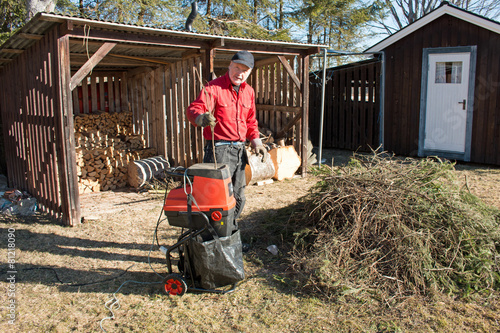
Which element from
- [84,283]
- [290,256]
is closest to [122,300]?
[84,283]

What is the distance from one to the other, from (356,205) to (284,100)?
→ 5.55 m

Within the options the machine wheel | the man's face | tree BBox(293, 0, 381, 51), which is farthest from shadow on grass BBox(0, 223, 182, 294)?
tree BBox(293, 0, 381, 51)

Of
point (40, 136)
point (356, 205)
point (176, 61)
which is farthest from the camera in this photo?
point (176, 61)

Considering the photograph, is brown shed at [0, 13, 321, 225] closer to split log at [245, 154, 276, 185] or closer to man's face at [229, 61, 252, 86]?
man's face at [229, 61, 252, 86]

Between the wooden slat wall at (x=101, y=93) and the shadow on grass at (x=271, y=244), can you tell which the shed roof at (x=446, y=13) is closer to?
the wooden slat wall at (x=101, y=93)

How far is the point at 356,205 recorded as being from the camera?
4.00 meters

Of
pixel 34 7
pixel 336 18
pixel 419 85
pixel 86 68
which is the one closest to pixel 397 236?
pixel 86 68

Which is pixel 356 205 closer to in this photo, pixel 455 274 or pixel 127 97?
pixel 455 274

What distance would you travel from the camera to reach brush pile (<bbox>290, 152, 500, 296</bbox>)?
3494 mm

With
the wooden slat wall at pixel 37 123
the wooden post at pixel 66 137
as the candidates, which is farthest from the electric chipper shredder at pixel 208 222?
the wooden slat wall at pixel 37 123

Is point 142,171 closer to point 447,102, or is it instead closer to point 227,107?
point 227,107

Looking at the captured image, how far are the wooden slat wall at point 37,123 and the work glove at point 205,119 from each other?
288 centimetres

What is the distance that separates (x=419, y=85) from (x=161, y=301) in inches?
345

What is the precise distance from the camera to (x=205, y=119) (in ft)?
10.9
